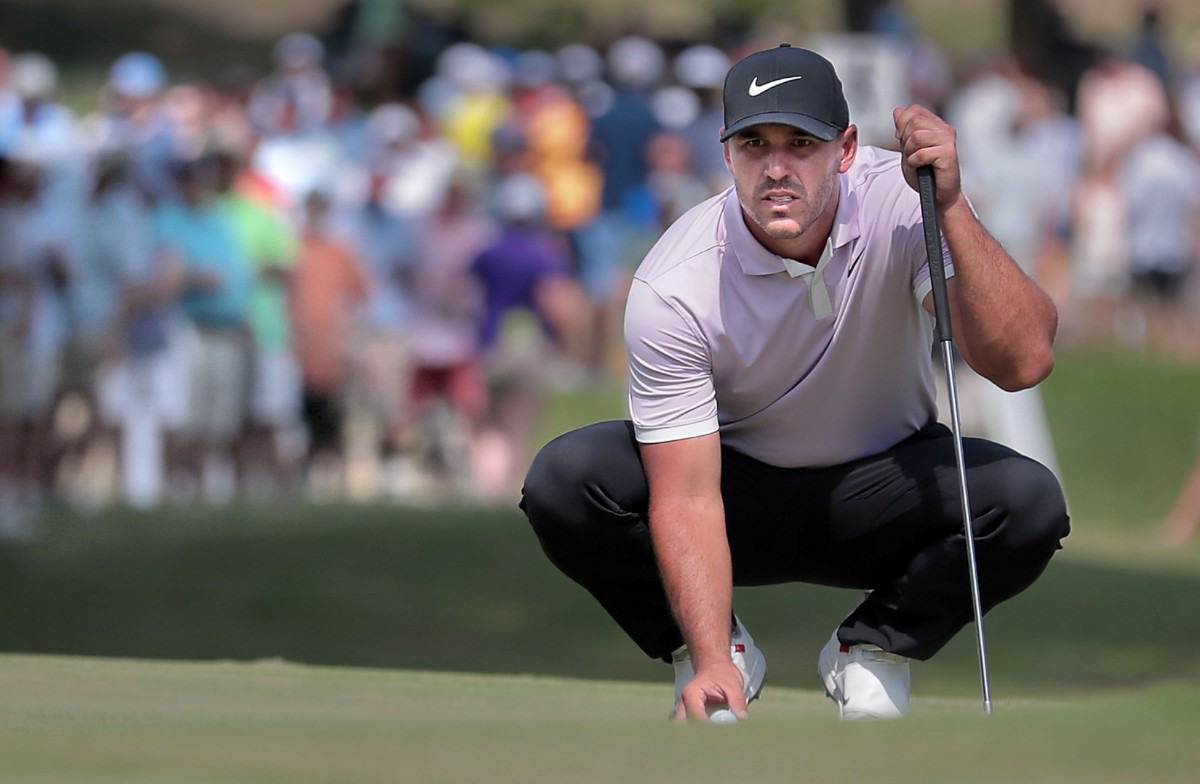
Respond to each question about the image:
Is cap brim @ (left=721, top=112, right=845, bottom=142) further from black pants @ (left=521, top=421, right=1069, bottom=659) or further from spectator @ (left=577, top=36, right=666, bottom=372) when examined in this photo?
spectator @ (left=577, top=36, right=666, bottom=372)

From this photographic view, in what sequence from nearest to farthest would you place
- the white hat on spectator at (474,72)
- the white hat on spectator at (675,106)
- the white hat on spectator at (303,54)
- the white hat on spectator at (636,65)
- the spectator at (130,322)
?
1. the spectator at (130,322)
2. the white hat on spectator at (675,106)
3. the white hat on spectator at (636,65)
4. the white hat on spectator at (474,72)
5. the white hat on spectator at (303,54)

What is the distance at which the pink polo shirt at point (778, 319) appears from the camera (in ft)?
16.2

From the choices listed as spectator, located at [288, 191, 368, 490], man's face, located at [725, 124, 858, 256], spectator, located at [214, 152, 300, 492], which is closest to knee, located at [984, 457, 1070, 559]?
man's face, located at [725, 124, 858, 256]

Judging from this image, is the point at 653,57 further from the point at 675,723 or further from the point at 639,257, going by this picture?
the point at 675,723

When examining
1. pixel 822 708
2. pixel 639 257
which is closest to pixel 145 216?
pixel 639 257

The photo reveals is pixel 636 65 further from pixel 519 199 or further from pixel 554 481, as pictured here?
pixel 554 481

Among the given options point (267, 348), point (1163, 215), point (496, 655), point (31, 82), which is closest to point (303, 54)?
point (31, 82)

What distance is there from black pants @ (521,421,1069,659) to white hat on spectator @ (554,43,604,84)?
11.5m

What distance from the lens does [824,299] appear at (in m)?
4.95

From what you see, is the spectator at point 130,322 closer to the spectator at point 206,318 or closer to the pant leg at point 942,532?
the spectator at point 206,318

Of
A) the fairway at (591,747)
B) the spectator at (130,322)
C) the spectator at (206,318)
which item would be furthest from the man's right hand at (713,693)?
the spectator at (206,318)

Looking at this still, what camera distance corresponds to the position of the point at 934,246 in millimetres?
4742

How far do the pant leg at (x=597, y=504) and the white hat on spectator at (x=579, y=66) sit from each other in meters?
11.5

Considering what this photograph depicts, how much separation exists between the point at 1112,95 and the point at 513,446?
6.13 m
